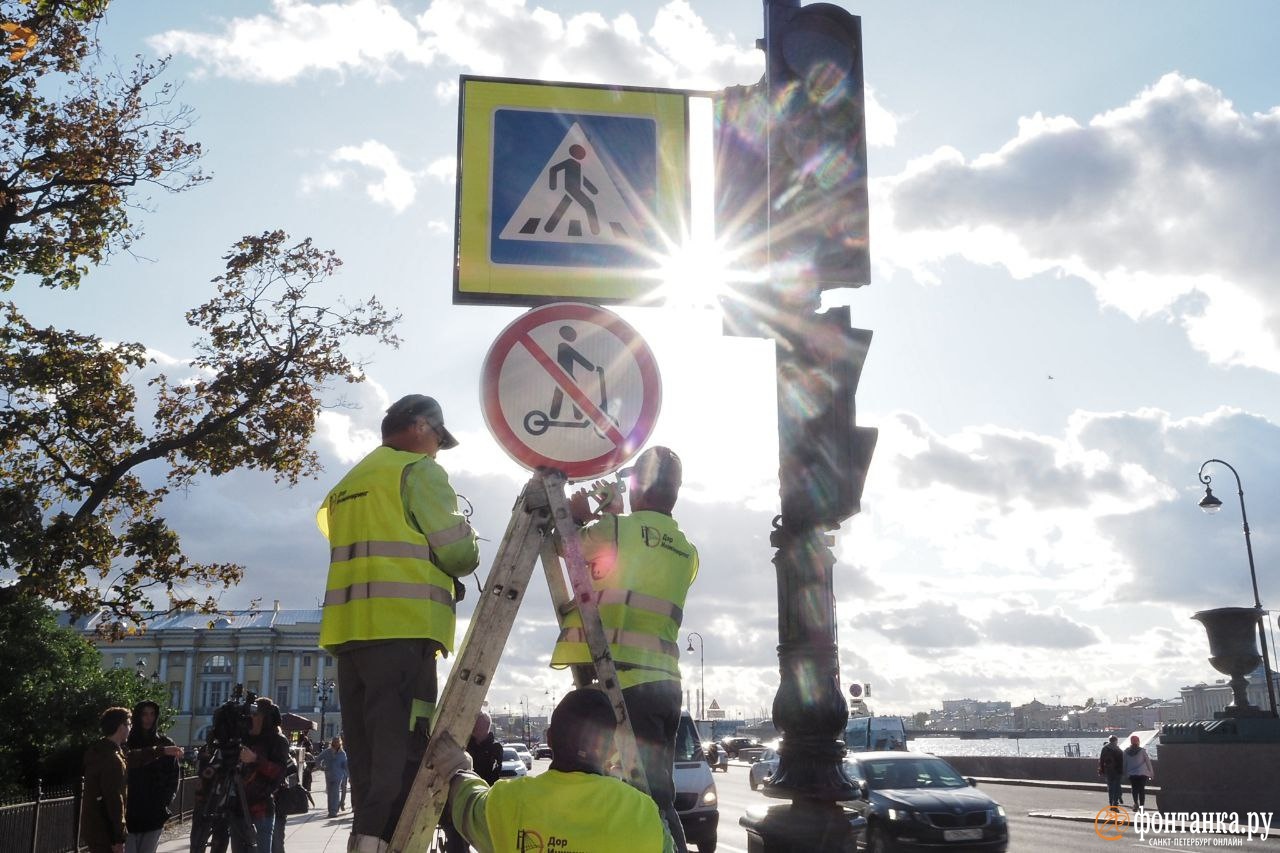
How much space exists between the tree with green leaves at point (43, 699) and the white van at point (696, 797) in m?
13.0

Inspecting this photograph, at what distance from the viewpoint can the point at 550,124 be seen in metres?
4.55

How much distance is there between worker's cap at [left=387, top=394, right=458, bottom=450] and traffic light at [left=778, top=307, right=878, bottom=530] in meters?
1.21

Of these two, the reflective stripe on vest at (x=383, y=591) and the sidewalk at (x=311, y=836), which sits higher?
the reflective stripe on vest at (x=383, y=591)

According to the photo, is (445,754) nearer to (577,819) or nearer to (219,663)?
(577,819)

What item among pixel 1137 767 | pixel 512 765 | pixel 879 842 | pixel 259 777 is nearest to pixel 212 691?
pixel 512 765

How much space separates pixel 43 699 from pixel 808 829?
25.2 m

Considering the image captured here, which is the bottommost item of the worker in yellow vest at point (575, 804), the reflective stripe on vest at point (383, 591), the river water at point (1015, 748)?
the river water at point (1015, 748)

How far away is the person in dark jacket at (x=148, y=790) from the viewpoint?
9688 mm

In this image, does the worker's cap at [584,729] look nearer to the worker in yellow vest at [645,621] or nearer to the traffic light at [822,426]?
the worker in yellow vest at [645,621]

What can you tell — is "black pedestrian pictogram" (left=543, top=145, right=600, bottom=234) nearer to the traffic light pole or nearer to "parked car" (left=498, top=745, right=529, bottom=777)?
the traffic light pole

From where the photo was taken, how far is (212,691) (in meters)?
119

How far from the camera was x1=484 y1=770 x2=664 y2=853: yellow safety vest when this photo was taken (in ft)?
10.7

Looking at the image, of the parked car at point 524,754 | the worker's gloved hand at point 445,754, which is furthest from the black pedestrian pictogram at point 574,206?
the parked car at point 524,754

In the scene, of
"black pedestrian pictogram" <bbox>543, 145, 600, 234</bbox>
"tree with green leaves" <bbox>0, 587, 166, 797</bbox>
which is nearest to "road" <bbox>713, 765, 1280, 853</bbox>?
"black pedestrian pictogram" <bbox>543, 145, 600, 234</bbox>
